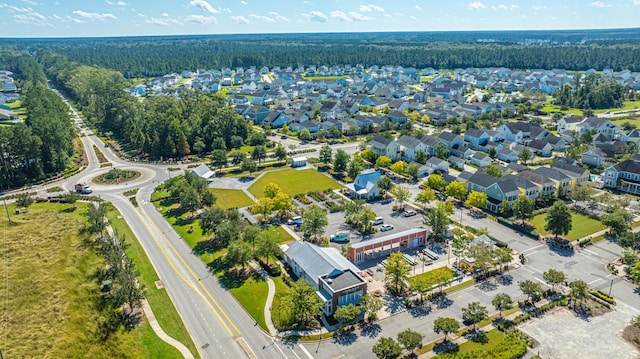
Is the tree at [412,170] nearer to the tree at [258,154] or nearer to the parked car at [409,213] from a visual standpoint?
the parked car at [409,213]

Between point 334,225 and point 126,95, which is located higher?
point 126,95

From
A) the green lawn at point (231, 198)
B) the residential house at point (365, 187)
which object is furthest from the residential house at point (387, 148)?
the green lawn at point (231, 198)

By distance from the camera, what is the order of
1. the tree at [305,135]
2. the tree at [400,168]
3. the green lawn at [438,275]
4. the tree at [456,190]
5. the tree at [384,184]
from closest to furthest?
1. the green lawn at [438,275]
2. the tree at [456,190]
3. the tree at [384,184]
4. the tree at [400,168]
5. the tree at [305,135]

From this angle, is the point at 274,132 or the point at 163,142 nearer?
the point at 163,142

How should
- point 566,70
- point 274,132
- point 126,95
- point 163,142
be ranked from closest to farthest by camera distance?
point 163,142
point 274,132
point 126,95
point 566,70

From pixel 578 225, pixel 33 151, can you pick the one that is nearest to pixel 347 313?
pixel 578 225

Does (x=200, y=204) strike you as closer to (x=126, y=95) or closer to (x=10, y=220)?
(x=10, y=220)

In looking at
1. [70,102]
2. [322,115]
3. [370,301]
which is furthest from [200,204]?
[70,102]

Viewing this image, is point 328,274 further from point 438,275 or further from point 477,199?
point 477,199
